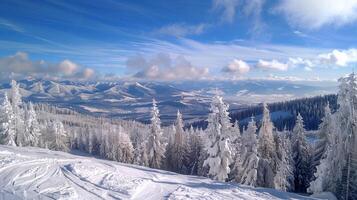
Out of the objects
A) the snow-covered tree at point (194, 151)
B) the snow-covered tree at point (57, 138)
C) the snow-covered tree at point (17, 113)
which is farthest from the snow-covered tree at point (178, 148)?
the snow-covered tree at point (57, 138)

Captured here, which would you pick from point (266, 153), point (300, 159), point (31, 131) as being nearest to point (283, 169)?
point (266, 153)

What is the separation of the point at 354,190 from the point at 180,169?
3075 cm

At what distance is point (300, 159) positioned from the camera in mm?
52531

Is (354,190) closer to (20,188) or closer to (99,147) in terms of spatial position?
(20,188)

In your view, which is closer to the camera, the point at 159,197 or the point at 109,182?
the point at 159,197

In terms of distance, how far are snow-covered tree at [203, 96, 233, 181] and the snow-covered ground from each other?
8642 millimetres

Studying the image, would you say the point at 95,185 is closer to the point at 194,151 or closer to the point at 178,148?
the point at 178,148

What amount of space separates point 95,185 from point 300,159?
38611 mm

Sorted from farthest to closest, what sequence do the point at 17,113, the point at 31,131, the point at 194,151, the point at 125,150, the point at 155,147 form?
the point at 125,150, the point at 31,131, the point at 194,151, the point at 17,113, the point at 155,147

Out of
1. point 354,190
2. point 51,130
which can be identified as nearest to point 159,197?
point 354,190

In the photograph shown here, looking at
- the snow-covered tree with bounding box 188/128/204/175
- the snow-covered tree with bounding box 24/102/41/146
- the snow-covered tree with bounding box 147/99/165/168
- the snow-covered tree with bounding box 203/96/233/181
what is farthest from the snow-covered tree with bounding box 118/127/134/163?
the snow-covered tree with bounding box 203/96/233/181

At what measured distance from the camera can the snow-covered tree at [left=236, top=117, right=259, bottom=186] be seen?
41.8 metres

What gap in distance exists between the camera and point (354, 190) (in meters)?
34.3

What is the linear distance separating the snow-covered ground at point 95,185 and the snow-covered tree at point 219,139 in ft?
28.4
